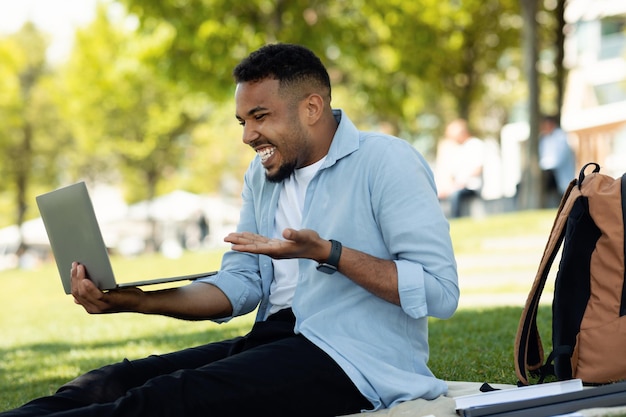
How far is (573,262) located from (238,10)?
13310 millimetres

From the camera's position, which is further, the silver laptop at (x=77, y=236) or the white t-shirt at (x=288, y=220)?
the white t-shirt at (x=288, y=220)

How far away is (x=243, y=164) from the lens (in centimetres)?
4444

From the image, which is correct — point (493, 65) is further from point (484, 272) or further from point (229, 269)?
point (229, 269)

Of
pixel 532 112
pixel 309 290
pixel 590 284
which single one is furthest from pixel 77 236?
pixel 532 112

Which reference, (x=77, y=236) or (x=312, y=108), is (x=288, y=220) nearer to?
(x=312, y=108)

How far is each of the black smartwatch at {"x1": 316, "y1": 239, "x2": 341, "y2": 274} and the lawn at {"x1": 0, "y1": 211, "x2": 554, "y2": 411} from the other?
72.7 inches

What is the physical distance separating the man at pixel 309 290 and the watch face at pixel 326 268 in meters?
0.01

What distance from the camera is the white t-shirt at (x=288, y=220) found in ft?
12.3

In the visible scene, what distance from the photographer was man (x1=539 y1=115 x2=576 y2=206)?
14.4m

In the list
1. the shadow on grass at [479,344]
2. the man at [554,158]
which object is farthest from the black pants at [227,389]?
the man at [554,158]

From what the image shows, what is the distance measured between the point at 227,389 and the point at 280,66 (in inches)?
51.2

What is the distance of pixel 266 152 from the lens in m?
3.65

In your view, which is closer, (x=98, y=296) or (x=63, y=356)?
(x=98, y=296)

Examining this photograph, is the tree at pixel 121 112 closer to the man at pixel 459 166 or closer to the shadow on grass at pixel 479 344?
the man at pixel 459 166
